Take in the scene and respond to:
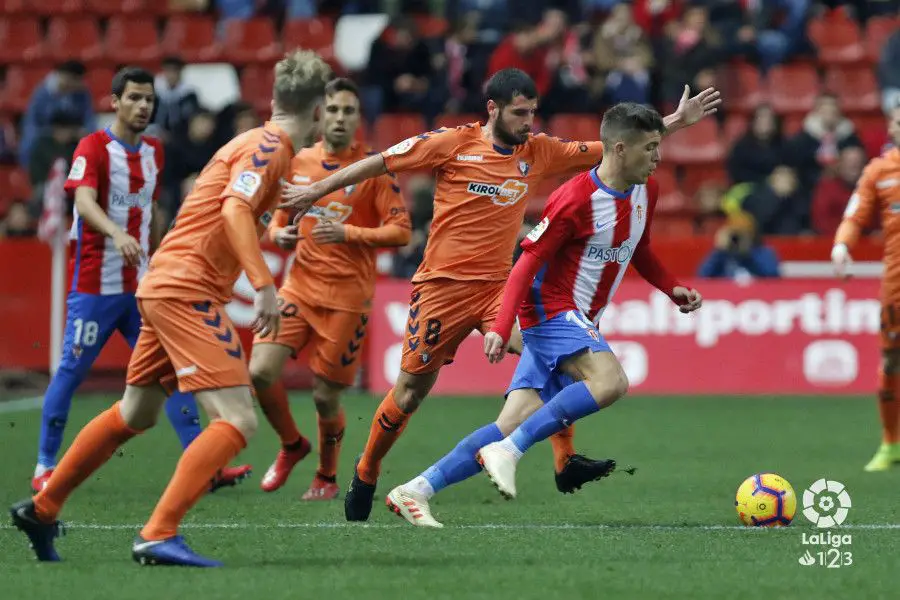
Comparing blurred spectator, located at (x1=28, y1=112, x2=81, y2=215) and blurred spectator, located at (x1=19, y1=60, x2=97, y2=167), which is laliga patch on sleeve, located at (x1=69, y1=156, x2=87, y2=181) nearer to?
blurred spectator, located at (x1=19, y1=60, x2=97, y2=167)

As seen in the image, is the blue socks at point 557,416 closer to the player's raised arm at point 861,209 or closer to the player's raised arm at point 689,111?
the player's raised arm at point 689,111

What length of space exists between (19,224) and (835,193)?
31.2 ft

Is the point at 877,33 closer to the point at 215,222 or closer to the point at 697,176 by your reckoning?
the point at 697,176

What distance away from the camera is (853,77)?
2080cm

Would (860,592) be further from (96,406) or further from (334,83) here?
(96,406)

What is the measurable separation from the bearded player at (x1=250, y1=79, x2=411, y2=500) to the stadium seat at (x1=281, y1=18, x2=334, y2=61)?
11355 millimetres

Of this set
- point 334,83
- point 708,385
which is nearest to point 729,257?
point 708,385

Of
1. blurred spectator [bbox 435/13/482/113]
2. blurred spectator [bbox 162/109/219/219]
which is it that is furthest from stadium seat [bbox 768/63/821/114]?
blurred spectator [bbox 162/109/219/219]

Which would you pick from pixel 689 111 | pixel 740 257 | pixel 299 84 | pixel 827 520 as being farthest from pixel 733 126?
pixel 299 84

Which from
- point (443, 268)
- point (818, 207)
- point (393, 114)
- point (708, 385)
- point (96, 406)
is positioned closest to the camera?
point (443, 268)

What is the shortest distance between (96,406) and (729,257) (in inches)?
268

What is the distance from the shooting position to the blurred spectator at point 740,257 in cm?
1653

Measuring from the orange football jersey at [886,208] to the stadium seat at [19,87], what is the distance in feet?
43.7

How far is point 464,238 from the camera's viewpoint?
8.50 meters
